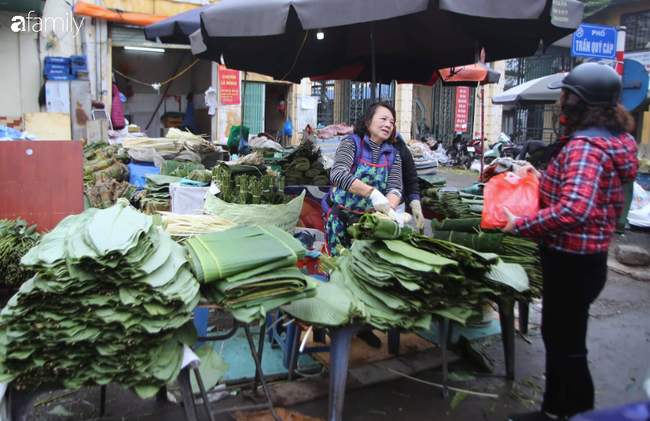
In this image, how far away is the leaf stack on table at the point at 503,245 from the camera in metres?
3.16

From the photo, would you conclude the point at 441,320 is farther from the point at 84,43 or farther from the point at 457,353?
the point at 84,43

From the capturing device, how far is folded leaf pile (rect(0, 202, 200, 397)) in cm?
182

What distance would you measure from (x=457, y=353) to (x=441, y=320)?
1.02 m

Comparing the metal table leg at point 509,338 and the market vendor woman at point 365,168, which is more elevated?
the market vendor woman at point 365,168

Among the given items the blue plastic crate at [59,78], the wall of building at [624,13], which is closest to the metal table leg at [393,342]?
the blue plastic crate at [59,78]

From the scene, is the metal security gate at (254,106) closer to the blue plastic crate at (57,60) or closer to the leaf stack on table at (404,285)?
the blue plastic crate at (57,60)

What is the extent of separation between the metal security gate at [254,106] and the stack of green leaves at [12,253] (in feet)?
32.7

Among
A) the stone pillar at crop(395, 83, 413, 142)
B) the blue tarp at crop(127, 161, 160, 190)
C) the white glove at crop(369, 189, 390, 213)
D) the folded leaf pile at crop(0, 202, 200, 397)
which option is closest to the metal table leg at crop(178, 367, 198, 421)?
the folded leaf pile at crop(0, 202, 200, 397)

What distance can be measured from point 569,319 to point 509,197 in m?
0.68

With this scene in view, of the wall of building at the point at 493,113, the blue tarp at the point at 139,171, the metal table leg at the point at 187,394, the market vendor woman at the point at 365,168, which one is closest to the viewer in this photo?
the metal table leg at the point at 187,394

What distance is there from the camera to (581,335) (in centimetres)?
243

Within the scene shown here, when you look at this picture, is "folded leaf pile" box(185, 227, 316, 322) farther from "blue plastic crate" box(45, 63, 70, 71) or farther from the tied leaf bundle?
"blue plastic crate" box(45, 63, 70, 71)

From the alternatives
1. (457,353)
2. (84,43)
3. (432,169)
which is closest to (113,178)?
(432,169)

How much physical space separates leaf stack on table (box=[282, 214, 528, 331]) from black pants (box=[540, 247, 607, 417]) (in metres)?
0.24
